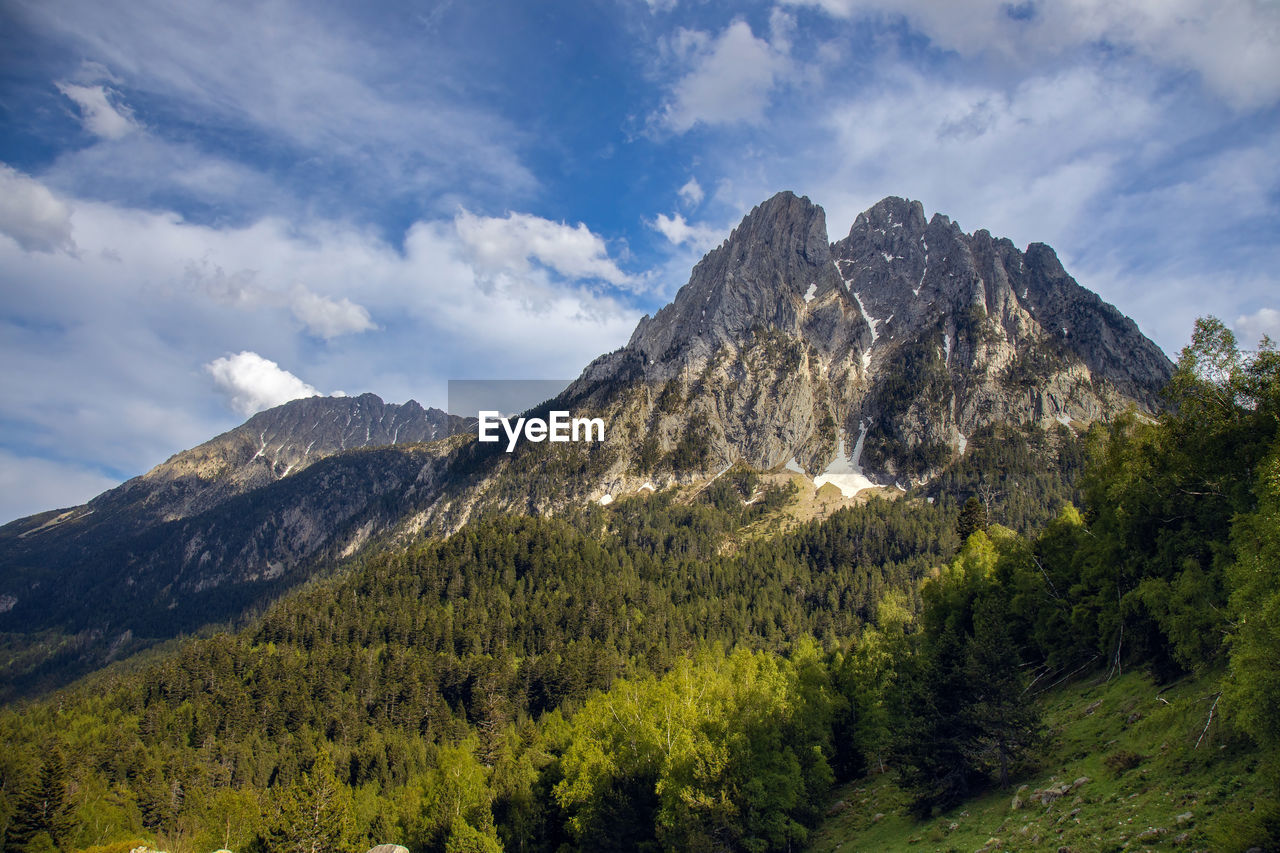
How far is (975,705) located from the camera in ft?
114

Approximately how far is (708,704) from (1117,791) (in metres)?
26.9

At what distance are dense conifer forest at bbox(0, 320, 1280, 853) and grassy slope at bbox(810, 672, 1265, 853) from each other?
123 centimetres

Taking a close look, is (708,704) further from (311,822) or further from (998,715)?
(311,822)

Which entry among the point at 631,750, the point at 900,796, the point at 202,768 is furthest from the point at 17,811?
the point at 900,796

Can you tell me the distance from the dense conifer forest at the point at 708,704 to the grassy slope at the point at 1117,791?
123 cm

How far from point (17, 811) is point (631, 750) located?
6924 cm

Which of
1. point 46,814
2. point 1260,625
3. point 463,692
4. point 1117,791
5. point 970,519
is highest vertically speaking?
point 970,519

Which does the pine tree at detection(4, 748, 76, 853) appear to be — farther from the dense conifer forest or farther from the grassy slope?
the grassy slope

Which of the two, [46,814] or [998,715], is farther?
[46,814]

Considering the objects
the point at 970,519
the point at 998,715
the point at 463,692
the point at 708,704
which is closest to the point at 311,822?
the point at 708,704

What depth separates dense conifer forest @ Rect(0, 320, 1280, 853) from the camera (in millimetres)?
31609

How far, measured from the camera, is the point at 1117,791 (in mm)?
25047

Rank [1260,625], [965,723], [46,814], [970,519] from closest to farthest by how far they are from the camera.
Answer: [1260,625] < [965,723] < [46,814] < [970,519]

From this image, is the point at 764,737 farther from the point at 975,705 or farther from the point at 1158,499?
the point at 1158,499
